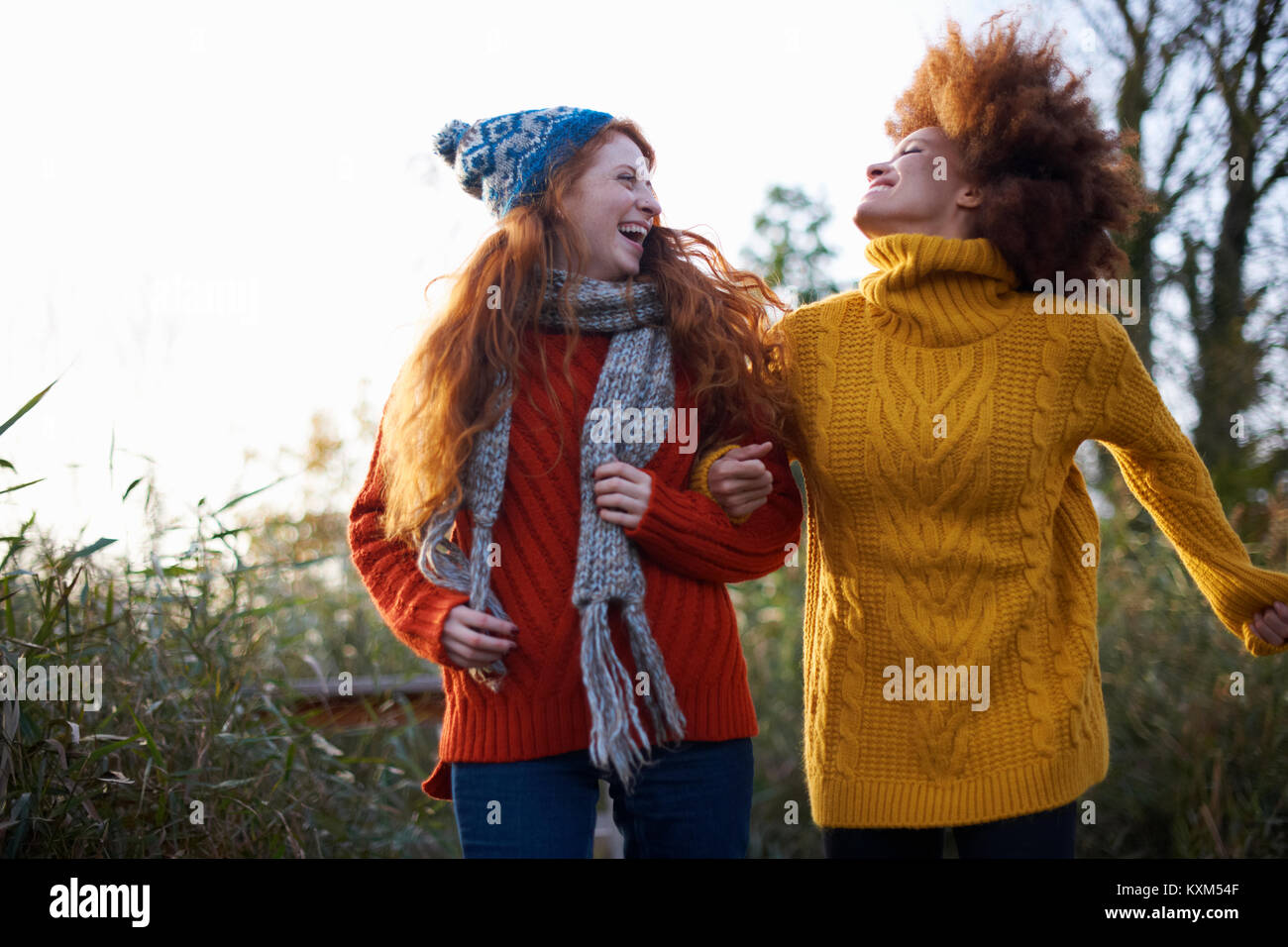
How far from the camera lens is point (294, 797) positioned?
2.69 m

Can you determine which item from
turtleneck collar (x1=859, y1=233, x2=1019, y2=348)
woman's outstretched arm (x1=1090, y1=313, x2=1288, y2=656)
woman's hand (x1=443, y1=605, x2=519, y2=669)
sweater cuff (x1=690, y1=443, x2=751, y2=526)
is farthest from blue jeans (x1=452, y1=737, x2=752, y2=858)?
woman's outstretched arm (x1=1090, y1=313, x2=1288, y2=656)

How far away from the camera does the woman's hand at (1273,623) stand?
2.07 m

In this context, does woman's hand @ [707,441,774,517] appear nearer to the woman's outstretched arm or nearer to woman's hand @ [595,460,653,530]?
woman's hand @ [595,460,653,530]

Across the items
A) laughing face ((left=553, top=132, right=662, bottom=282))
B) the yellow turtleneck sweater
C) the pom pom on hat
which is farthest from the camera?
the pom pom on hat

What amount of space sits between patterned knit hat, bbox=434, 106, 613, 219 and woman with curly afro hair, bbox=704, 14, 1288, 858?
1.80 feet

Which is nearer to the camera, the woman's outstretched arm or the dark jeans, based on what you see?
the dark jeans

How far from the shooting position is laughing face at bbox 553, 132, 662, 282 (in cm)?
205

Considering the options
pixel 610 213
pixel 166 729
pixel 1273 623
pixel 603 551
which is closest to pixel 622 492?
pixel 603 551

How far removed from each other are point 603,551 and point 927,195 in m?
0.90
